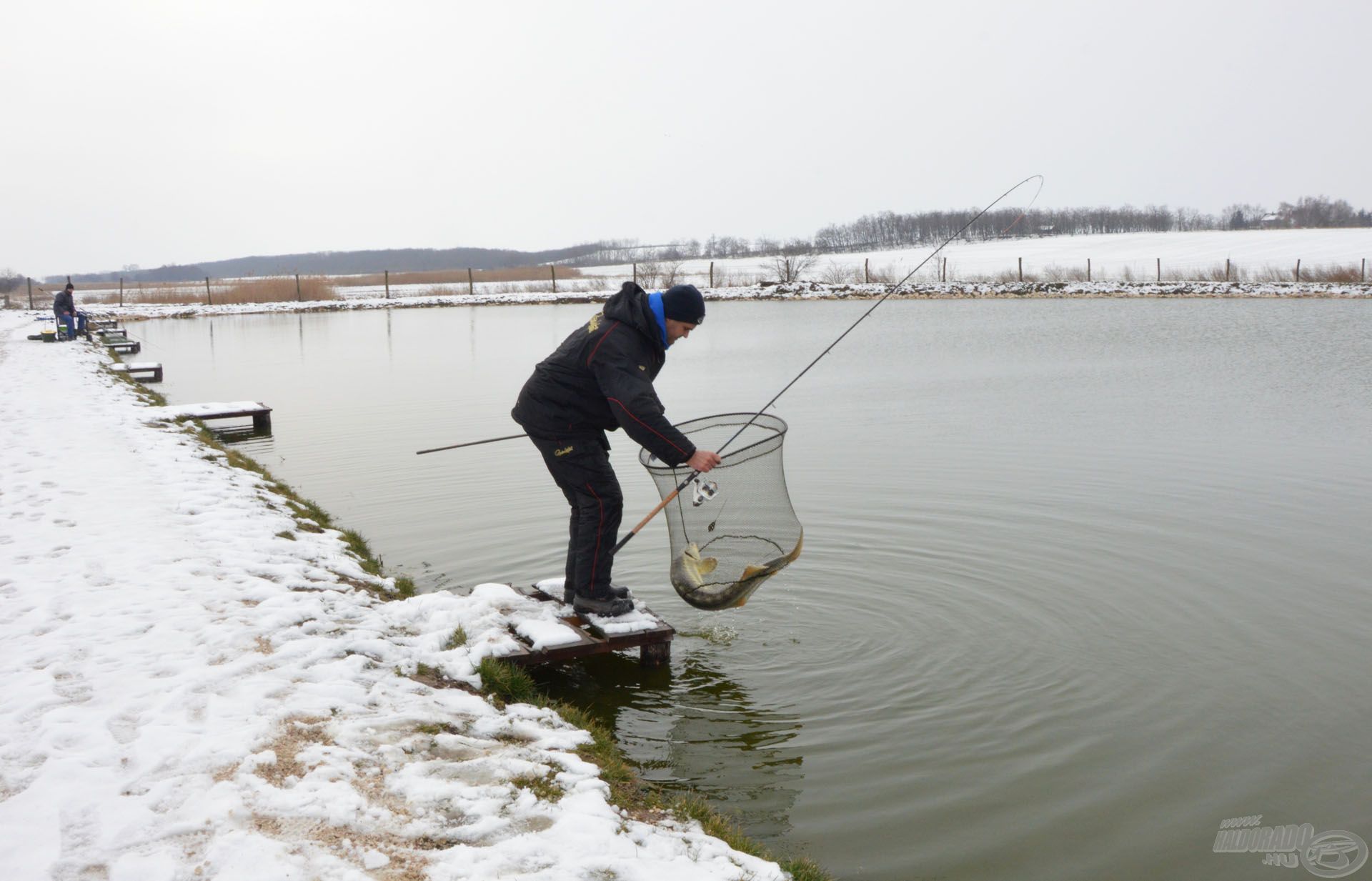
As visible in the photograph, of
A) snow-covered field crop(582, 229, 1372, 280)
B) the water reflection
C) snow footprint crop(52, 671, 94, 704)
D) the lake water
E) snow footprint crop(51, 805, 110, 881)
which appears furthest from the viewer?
snow-covered field crop(582, 229, 1372, 280)

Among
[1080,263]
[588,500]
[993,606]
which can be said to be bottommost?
[993,606]

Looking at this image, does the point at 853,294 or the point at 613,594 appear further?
the point at 853,294

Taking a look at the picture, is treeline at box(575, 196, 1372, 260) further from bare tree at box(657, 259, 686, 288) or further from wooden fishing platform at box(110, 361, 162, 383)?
wooden fishing platform at box(110, 361, 162, 383)

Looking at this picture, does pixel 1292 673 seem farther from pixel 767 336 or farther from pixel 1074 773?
pixel 767 336

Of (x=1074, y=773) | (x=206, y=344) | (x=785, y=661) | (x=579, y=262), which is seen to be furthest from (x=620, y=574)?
(x=579, y=262)

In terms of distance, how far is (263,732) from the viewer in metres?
3.85

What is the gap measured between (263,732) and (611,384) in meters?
2.32

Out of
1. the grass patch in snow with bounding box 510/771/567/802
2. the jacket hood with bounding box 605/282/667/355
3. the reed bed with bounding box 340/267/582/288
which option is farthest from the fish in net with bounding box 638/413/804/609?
the reed bed with bounding box 340/267/582/288

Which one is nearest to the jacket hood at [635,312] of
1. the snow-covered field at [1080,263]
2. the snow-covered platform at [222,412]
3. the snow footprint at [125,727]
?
the snow footprint at [125,727]

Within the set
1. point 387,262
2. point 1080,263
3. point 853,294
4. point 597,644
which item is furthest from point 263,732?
point 387,262

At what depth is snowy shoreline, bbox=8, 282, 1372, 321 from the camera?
38.5 metres

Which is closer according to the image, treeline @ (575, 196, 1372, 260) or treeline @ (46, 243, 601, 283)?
treeline @ (575, 196, 1372, 260)

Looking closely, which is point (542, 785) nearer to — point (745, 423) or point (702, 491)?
point (702, 491)

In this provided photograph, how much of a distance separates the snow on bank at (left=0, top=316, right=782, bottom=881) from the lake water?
86 cm
